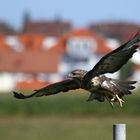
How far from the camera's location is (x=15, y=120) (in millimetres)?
35000

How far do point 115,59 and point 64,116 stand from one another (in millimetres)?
30081

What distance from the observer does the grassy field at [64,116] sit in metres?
30.1

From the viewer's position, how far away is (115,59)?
23.5 feet

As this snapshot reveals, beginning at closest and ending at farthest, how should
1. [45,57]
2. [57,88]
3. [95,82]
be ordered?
[95,82] → [57,88] → [45,57]

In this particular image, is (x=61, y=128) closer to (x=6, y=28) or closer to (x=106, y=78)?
(x=106, y=78)

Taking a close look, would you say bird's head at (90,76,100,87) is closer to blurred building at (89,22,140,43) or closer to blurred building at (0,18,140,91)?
blurred building at (0,18,140,91)

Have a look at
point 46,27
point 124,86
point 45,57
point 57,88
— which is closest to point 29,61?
point 45,57

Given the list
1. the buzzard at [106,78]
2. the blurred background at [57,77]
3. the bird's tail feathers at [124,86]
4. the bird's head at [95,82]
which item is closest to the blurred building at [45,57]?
the blurred background at [57,77]

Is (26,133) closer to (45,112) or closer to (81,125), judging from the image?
(81,125)

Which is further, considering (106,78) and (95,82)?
(106,78)

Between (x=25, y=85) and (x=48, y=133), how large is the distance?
1843 inches

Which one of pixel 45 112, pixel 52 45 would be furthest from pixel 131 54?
→ pixel 52 45

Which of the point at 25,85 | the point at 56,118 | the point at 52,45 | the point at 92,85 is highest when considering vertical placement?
the point at 52,45

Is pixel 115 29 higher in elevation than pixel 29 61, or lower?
higher
